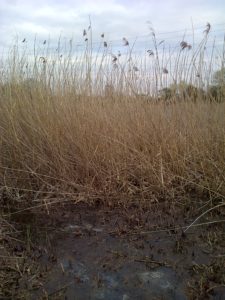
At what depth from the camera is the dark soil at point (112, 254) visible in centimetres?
173

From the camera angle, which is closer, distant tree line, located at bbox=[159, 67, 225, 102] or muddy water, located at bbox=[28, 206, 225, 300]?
muddy water, located at bbox=[28, 206, 225, 300]

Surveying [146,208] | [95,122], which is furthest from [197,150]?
[95,122]

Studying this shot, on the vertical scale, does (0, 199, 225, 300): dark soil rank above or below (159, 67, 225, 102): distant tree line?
below

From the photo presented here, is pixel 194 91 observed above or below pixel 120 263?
above

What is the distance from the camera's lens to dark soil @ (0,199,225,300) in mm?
1726

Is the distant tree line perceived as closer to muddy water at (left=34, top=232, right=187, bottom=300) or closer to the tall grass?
the tall grass

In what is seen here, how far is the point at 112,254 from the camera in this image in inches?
80.6

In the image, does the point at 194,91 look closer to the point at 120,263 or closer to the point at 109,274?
the point at 120,263

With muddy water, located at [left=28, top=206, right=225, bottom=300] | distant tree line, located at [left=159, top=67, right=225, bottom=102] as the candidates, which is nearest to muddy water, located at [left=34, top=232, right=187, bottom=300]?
muddy water, located at [left=28, top=206, right=225, bottom=300]

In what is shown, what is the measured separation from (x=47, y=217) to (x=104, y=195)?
47cm

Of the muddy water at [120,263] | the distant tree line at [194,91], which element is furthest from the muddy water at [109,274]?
the distant tree line at [194,91]

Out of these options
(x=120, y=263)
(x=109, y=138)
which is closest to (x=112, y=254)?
(x=120, y=263)

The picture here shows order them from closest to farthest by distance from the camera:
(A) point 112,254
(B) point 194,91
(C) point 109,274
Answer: (C) point 109,274, (A) point 112,254, (B) point 194,91

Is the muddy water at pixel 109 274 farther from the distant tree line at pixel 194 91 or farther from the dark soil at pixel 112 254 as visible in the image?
the distant tree line at pixel 194 91
